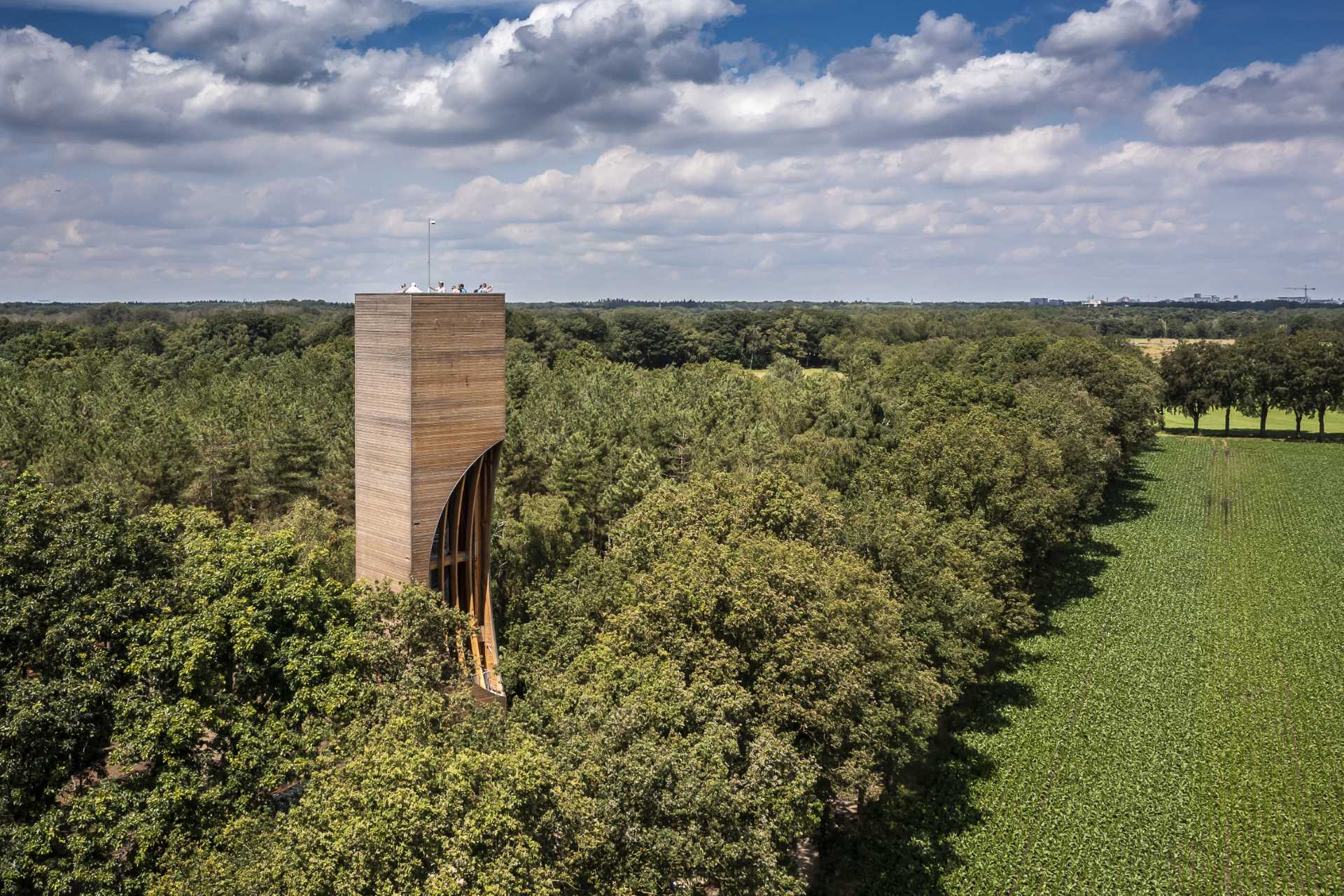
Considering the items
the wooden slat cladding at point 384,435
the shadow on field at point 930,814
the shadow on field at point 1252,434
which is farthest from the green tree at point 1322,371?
the wooden slat cladding at point 384,435

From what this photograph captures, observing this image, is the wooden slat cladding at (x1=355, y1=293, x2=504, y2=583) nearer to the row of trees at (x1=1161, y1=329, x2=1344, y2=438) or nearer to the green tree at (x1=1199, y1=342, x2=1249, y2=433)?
the row of trees at (x1=1161, y1=329, x2=1344, y2=438)

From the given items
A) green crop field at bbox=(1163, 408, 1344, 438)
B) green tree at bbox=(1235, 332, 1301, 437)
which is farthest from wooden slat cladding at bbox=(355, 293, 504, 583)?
green crop field at bbox=(1163, 408, 1344, 438)

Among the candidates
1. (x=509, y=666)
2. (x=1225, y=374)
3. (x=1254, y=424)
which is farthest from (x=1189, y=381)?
(x=509, y=666)

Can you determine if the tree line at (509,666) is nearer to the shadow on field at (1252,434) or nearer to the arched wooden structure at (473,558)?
the arched wooden structure at (473,558)

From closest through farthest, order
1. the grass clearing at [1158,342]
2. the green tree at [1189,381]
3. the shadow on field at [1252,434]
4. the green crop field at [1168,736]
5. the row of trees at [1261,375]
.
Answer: the green crop field at [1168,736], the row of trees at [1261,375], the green tree at [1189,381], the shadow on field at [1252,434], the grass clearing at [1158,342]

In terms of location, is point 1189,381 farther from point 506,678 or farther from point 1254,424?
point 506,678

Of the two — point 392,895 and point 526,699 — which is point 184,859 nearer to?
point 392,895

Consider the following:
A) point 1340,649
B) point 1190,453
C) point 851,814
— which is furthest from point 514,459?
point 1190,453
